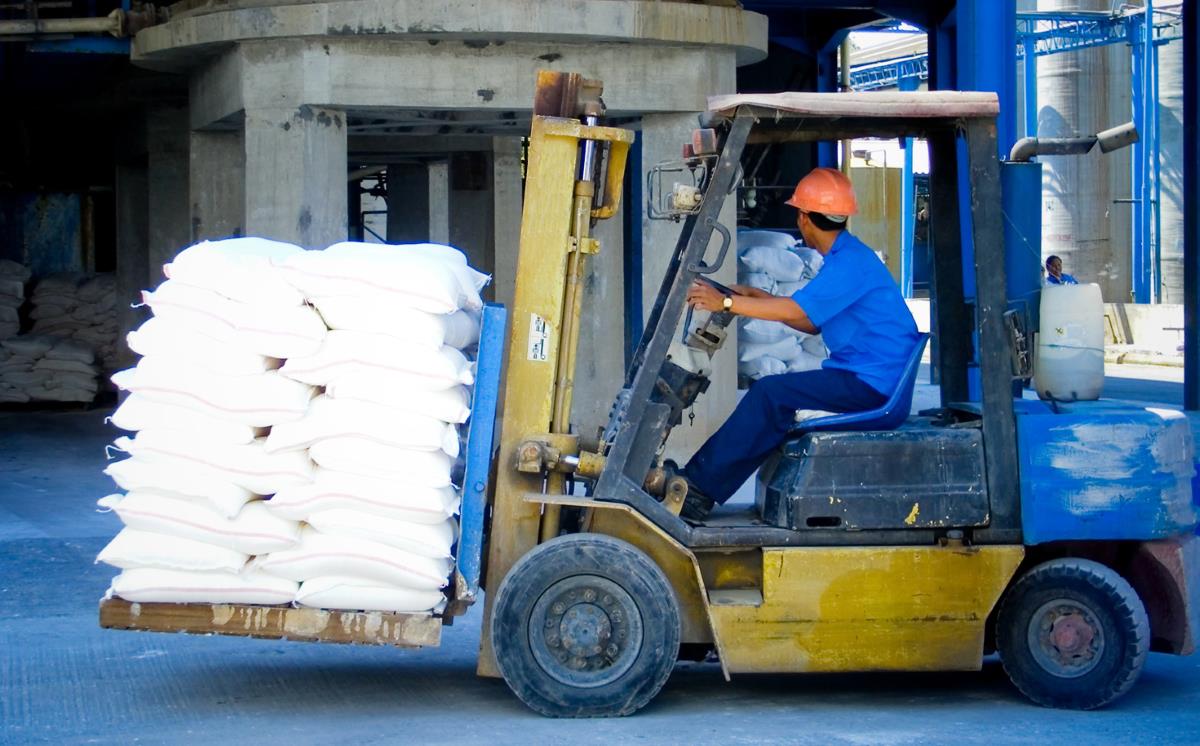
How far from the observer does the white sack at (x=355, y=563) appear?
5.21 metres

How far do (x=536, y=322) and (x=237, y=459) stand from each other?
1170mm

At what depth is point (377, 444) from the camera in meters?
5.27

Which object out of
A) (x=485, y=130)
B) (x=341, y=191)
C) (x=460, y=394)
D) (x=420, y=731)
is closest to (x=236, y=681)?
(x=420, y=731)

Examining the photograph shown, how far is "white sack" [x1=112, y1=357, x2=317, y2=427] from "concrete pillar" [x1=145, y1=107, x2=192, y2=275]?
11.7 m

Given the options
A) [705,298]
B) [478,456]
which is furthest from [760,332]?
[478,456]

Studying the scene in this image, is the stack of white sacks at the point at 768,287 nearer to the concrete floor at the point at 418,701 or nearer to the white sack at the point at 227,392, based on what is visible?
the concrete floor at the point at 418,701

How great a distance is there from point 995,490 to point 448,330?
2.03 m

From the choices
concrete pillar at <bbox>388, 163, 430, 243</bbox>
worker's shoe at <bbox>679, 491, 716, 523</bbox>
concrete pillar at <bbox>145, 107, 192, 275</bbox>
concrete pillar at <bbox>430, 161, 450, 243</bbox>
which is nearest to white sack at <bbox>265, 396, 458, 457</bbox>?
worker's shoe at <bbox>679, 491, 716, 523</bbox>

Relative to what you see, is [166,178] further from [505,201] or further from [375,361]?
[375,361]

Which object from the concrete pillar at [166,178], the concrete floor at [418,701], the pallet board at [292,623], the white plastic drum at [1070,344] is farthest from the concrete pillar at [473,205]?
the pallet board at [292,623]

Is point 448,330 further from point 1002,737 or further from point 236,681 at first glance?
point 1002,737

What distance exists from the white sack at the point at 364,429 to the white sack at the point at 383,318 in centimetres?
26

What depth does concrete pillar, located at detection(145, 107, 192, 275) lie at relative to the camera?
653 inches

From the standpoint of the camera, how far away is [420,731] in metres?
5.21
